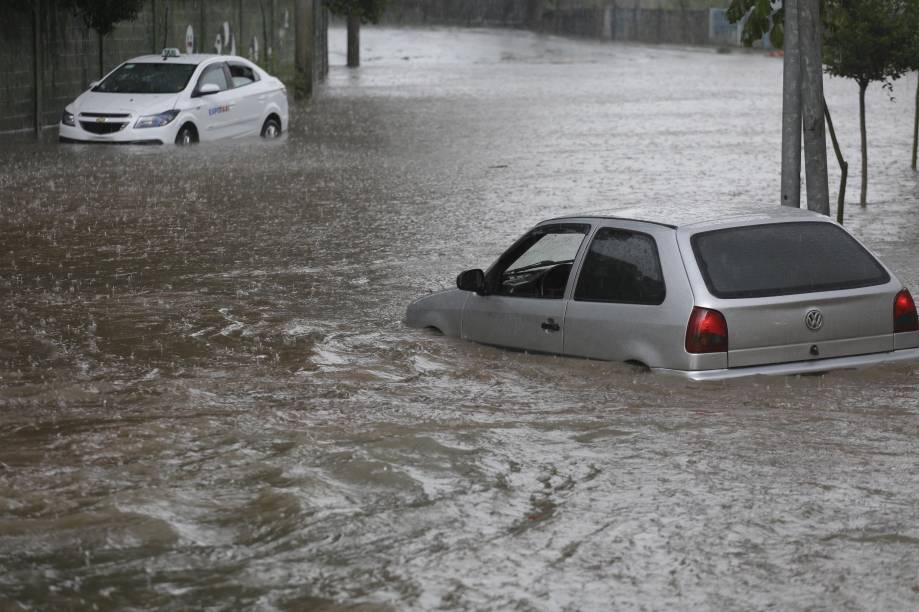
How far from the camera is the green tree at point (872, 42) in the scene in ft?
60.0

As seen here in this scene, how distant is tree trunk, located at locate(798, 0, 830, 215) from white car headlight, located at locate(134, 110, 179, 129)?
1354 centimetres

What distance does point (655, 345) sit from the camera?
343 inches

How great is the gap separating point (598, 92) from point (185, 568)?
3437 centimetres

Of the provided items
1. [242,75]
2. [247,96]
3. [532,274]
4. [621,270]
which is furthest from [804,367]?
[242,75]

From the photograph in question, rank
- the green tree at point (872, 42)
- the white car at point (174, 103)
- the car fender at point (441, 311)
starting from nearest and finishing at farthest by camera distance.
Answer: the car fender at point (441, 311), the green tree at point (872, 42), the white car at point (174, 103)

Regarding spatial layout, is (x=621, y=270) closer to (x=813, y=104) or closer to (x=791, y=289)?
(x=791, y=289)

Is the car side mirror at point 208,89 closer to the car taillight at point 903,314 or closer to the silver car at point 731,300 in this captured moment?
the silver car at point 731,300

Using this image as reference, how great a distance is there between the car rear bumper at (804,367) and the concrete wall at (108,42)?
1994cm

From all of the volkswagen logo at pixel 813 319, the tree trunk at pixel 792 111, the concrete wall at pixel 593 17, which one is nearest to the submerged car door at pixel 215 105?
the tree trunk at pixel 792 111

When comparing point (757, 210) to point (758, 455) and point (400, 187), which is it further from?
point (400, 187)

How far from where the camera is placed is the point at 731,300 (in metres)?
8.54

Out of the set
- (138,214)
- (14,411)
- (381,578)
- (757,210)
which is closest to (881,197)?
(138,214)

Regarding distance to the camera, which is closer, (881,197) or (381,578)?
(381,578)

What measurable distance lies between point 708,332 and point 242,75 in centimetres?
1955
